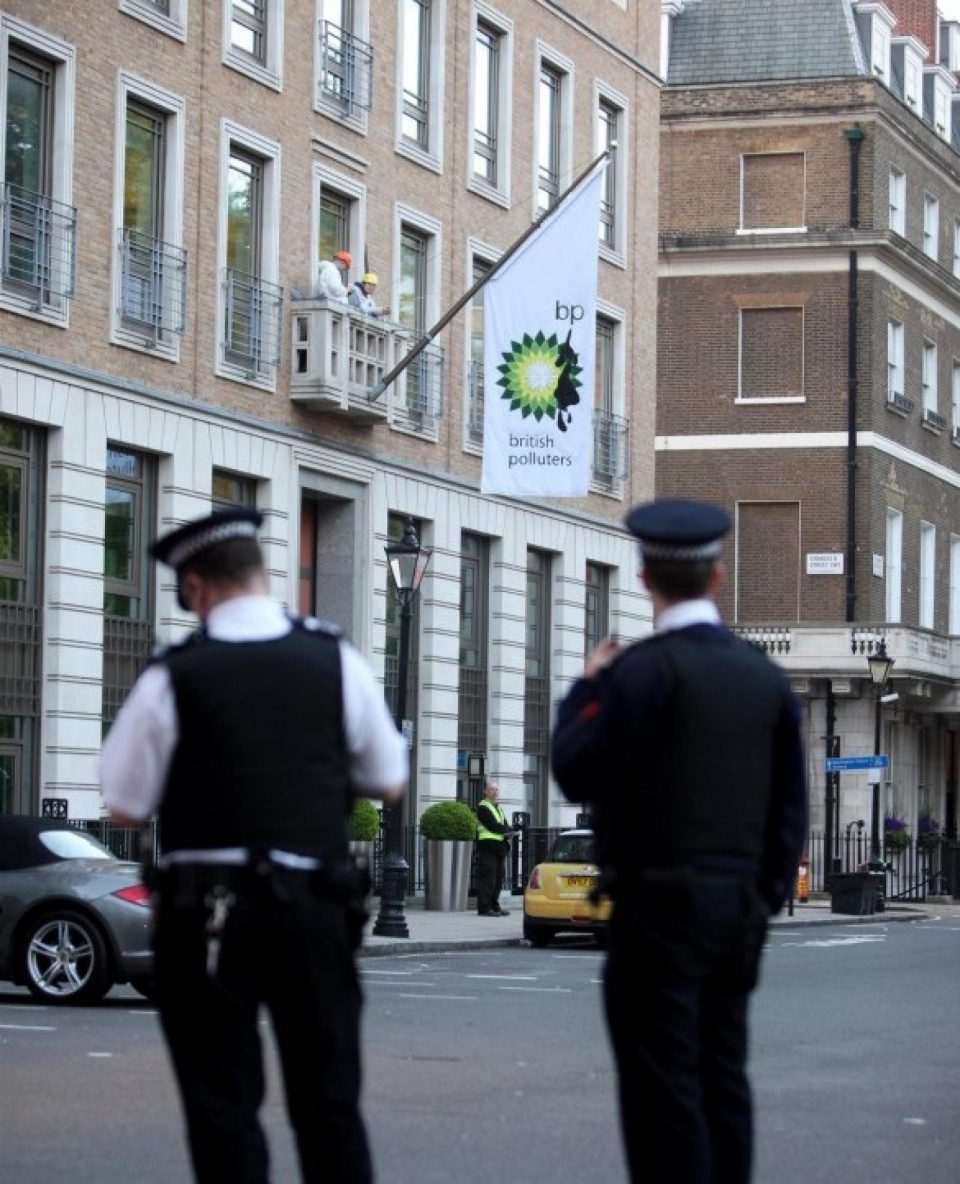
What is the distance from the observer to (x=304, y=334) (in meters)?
34.0

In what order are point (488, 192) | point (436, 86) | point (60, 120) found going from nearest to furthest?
point (60, 120)
point (436, 86)
point (488, 192)

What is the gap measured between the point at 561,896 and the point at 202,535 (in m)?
22.8

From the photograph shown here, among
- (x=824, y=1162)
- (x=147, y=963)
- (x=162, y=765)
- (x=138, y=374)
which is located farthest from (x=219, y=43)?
(x=162, y=765)

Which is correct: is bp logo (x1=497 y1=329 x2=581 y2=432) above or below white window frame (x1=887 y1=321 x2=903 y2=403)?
below

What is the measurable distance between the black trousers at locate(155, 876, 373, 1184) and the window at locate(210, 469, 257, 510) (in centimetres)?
2601

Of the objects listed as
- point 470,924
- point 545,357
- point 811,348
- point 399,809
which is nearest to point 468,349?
point 545,357

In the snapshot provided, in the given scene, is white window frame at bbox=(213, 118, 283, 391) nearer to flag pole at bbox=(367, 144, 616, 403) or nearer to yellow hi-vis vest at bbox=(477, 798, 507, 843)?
flag pole at bbox=(367, 144, 616, 403)

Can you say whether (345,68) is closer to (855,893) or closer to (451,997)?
(855,893)

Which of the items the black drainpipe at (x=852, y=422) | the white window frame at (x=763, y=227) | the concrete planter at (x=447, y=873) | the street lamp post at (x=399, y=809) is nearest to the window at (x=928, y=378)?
the black drainpipe at (x=852, y=422)

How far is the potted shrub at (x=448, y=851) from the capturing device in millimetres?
34312

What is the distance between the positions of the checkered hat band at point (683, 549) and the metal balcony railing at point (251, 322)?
84.4ft

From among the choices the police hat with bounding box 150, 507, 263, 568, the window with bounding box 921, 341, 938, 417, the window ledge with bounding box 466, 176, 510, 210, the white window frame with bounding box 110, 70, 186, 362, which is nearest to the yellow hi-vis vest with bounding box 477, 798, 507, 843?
the white window frame with bounding box 110, 70, 186, 362

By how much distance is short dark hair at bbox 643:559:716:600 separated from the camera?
23.0 ft

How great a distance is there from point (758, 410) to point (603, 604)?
1188 centimetres
